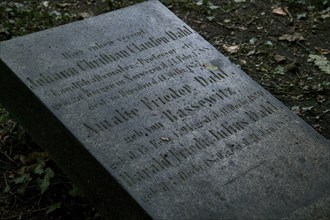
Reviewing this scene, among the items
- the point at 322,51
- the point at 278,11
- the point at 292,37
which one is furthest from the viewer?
the point at 278,11

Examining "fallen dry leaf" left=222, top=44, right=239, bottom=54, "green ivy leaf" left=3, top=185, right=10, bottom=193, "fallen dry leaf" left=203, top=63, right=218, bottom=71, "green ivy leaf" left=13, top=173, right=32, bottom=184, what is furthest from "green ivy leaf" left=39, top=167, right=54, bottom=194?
"fallen dry leaf" left=222, top=44, right=239, bottom=54

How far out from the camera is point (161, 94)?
3500 mm

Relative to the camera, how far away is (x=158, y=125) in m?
3.26

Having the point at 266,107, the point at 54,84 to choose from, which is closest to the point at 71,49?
the point at 54,84

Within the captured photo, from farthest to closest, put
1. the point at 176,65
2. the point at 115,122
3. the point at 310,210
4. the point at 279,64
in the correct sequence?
the point at 279,64 → the point at 176,65 → the point at 115,122 → the point at 310,210

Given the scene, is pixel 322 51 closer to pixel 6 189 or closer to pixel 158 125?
pixel 158 125

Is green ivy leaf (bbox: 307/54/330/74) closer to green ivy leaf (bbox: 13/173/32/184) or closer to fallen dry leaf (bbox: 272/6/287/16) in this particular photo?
fallen dry leaf (bbox: 272/6/287/16)

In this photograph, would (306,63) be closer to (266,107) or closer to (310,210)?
(266,107)

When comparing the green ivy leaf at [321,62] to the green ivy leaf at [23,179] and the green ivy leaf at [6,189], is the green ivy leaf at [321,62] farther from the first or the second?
the green ivy leaf at [6,189]

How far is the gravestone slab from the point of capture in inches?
115

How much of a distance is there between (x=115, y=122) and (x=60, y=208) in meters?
0.83

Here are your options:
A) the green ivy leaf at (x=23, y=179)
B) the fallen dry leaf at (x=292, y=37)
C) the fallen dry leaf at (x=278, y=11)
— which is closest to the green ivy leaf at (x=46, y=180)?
the green ivy leaf at (x=23, y=179)

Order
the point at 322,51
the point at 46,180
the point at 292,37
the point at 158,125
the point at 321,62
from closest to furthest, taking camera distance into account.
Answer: the point at 158,125
the point at 46,180
the point at 321,62
the point at 322,51
the point at 292,37

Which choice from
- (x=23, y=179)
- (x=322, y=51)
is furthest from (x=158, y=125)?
(x=322, y=51)
